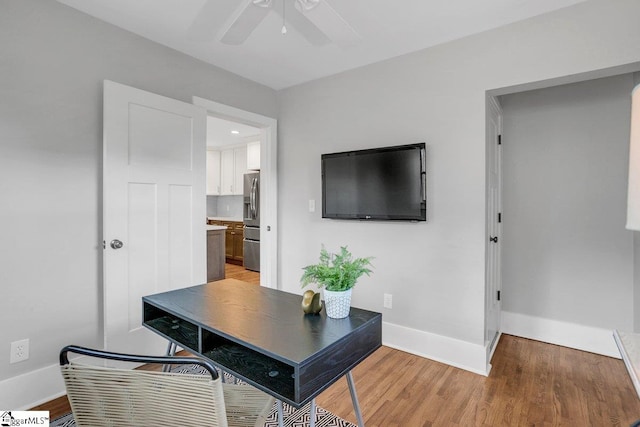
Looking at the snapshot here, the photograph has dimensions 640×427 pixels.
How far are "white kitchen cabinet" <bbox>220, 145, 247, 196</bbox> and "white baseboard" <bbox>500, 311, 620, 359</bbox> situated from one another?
16.9 ft

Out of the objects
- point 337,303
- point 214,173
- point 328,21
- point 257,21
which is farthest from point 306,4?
point 214,173

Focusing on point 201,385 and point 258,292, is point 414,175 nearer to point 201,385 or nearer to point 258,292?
point 258,292

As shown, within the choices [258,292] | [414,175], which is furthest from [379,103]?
[258,292]

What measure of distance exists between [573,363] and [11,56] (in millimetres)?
4293

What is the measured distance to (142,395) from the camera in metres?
0.92

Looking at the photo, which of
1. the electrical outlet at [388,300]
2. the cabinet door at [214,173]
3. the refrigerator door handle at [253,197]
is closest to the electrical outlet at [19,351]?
the electrical outlet at [388,300]

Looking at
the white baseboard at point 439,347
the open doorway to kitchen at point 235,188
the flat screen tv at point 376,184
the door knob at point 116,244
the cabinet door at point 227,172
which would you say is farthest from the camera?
the cabinet door at point 227,172

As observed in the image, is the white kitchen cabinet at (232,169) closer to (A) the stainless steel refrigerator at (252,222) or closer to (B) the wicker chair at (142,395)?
(A) the stainless steel refrigerator at (252,222)

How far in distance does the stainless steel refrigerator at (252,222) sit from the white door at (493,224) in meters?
3.86

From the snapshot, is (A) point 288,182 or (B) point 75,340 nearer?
(B) point 75,340

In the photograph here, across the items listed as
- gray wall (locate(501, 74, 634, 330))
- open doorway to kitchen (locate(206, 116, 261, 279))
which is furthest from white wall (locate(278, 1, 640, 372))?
open doorway to kitchen (locate(206, 116, 261, 279))

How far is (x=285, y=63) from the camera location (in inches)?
115

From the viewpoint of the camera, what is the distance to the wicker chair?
89 cm

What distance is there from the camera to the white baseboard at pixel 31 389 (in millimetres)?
1858
